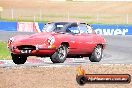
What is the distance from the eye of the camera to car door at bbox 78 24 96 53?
10.3m

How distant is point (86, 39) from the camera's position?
1033 cm

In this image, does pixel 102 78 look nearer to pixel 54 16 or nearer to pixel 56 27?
pixel 56 27

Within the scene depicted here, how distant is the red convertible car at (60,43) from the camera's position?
388 inches

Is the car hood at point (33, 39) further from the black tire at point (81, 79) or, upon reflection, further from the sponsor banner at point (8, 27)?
the sponsor banner at point (8, 27)

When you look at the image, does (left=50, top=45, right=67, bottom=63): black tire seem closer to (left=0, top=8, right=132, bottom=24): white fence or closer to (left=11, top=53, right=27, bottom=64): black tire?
(left=11, top=53, right=27, bottom=64): black tire

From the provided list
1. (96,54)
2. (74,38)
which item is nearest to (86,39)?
(74,38)

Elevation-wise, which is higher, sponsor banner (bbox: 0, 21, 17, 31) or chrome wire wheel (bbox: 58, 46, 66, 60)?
chrome wire wheel (bbox: 58, 46, 66, 60)

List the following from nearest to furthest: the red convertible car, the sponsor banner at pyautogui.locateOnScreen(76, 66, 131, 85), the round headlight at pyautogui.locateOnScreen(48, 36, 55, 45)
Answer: the sponsor banner at pyautogui.locateOnScreen(76, 66, 131, 85), the red convertible car, the round headlight at pyautogui.locateOnScreen(48, 36, 55, 45)

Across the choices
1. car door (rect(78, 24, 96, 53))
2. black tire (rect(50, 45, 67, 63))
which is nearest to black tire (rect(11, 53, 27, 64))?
black tire (rect(50, 45, 67, 63))

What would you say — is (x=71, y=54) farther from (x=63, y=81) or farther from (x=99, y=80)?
(x=63, y=81)

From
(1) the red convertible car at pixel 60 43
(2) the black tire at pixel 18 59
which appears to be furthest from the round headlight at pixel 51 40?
(2) the black tire at pixel 18 59

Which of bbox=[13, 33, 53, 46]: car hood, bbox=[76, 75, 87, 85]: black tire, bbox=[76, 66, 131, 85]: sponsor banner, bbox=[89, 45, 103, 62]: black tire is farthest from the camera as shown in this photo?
bbox=[89, 45, 103, 62]: black tire

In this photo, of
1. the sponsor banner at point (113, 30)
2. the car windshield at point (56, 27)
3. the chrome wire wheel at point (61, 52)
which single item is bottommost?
the sponsor banner at point (113, 30)

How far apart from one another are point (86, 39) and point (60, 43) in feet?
1.80
